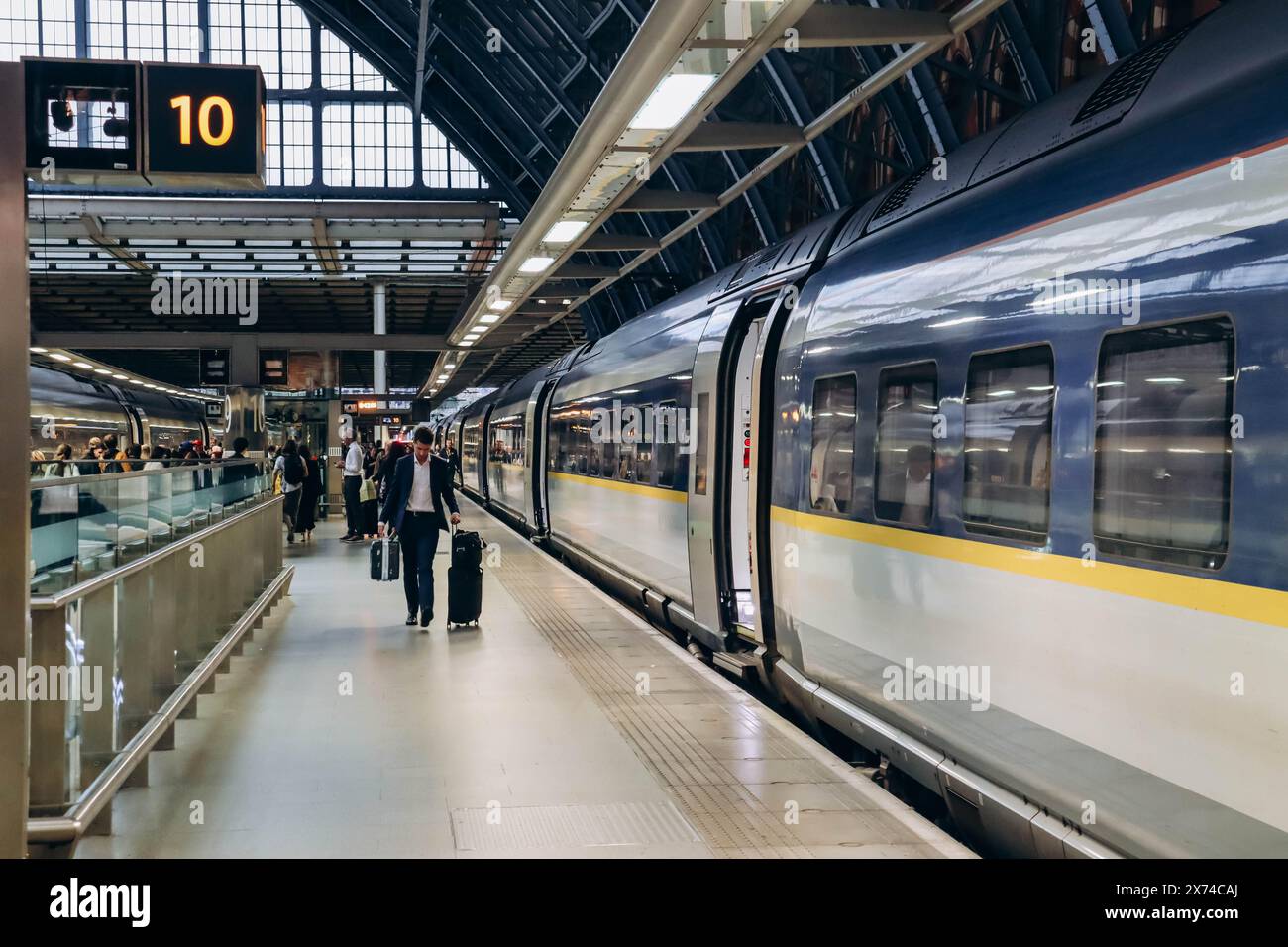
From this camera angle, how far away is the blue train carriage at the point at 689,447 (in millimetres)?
9656

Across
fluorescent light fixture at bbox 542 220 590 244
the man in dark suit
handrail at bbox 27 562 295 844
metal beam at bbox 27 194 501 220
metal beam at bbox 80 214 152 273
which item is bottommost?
handrail at bbox 27 562 295 844

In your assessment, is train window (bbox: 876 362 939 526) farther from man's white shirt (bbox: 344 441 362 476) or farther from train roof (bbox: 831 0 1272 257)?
man's white shirt (bbox: 344 441 362 476)

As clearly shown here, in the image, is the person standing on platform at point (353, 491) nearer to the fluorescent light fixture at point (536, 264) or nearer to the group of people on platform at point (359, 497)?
the group of people on platform at point (359, 497)

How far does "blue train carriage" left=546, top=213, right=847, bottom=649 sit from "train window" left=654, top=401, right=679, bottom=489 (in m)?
0.02

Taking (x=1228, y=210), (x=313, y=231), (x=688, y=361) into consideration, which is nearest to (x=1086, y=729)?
(x=1228, y=210)

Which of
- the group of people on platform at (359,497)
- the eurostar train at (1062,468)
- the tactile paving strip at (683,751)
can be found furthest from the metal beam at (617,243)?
the group of people on platform at (359,497)

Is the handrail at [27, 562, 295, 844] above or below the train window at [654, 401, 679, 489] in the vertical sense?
below

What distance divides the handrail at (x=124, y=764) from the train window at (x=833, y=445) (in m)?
3.73

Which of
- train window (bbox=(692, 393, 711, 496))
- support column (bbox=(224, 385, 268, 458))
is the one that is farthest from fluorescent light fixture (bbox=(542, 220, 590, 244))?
support column (bbox=(224, 385, 268, 458))

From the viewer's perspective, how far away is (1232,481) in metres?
3.80

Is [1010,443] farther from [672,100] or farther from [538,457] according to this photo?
[538,457]

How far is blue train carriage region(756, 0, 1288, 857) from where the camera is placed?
3.75 metres

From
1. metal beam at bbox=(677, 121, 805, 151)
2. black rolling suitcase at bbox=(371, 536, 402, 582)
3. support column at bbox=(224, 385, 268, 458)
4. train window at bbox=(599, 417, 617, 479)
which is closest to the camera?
metal beam at bbox=(677, 121, 805, 151)

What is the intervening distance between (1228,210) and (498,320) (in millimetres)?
18029
